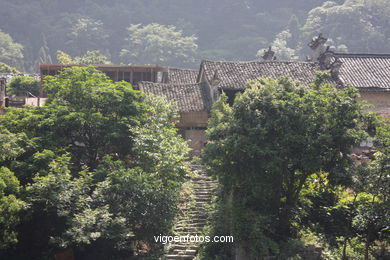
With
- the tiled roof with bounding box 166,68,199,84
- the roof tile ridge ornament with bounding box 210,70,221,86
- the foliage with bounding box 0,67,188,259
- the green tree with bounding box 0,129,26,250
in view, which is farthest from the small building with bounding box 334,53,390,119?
the green tree with bounding box 0,129,26,250

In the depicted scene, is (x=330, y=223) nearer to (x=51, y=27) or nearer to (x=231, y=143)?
(x=231, y=143)

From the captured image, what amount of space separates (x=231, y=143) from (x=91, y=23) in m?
51.2

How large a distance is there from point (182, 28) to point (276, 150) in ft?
175

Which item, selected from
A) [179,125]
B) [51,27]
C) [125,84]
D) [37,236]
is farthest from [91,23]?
[37,236]

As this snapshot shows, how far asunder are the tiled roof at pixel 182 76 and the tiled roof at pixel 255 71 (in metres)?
3.72

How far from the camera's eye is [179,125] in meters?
24.8

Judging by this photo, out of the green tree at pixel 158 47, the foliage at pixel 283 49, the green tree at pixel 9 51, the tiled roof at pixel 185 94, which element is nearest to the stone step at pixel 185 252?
the tiled roof at pixel 185 94

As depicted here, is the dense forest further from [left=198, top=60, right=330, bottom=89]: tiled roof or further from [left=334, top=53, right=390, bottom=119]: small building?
[left=198, top=60, right=330, bottom=89]: tiled roof

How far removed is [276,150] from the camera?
50.3 ft

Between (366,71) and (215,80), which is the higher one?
(366,71)

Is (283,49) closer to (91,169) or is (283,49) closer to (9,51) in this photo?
(9,51)

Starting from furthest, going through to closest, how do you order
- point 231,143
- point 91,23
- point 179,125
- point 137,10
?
point 137,10
point 91,23
point 179,125
point 231,143

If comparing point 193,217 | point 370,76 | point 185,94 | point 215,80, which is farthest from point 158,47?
point 193,217

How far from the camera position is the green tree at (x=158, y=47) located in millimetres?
57344
